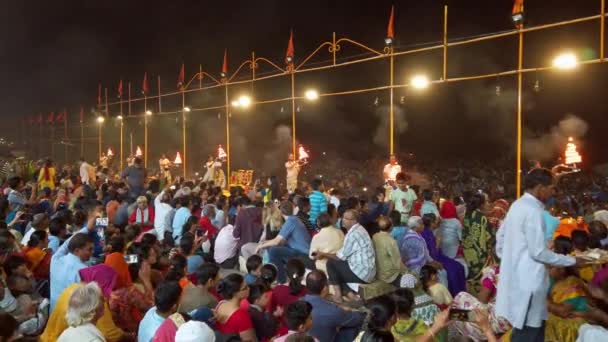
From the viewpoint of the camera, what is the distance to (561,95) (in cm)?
2084

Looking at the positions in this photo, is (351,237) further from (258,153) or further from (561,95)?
(258,153)

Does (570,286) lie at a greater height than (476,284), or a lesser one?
greater

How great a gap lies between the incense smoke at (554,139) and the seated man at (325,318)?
16.9 meters

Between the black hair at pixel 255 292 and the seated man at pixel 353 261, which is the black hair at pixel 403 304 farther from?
the seated man at pixel 353 261

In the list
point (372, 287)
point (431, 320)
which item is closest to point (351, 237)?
point (372, 287)

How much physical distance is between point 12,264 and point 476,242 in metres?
6.32

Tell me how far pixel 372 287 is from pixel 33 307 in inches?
153

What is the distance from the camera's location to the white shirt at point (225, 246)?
920 centimetres

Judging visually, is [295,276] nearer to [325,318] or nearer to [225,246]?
[325,318]

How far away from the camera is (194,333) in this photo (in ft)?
12.3

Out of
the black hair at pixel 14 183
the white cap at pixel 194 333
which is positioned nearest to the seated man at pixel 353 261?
the white cap at pixel 194 333

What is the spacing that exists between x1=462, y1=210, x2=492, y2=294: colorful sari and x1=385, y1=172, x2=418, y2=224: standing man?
219 cm

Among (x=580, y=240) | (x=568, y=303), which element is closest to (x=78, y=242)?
(x=568, y=303)

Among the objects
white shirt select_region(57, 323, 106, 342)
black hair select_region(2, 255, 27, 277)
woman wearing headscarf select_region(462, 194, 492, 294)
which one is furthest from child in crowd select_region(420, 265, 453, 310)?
black hair select_region(2, 255, 27, 277)
